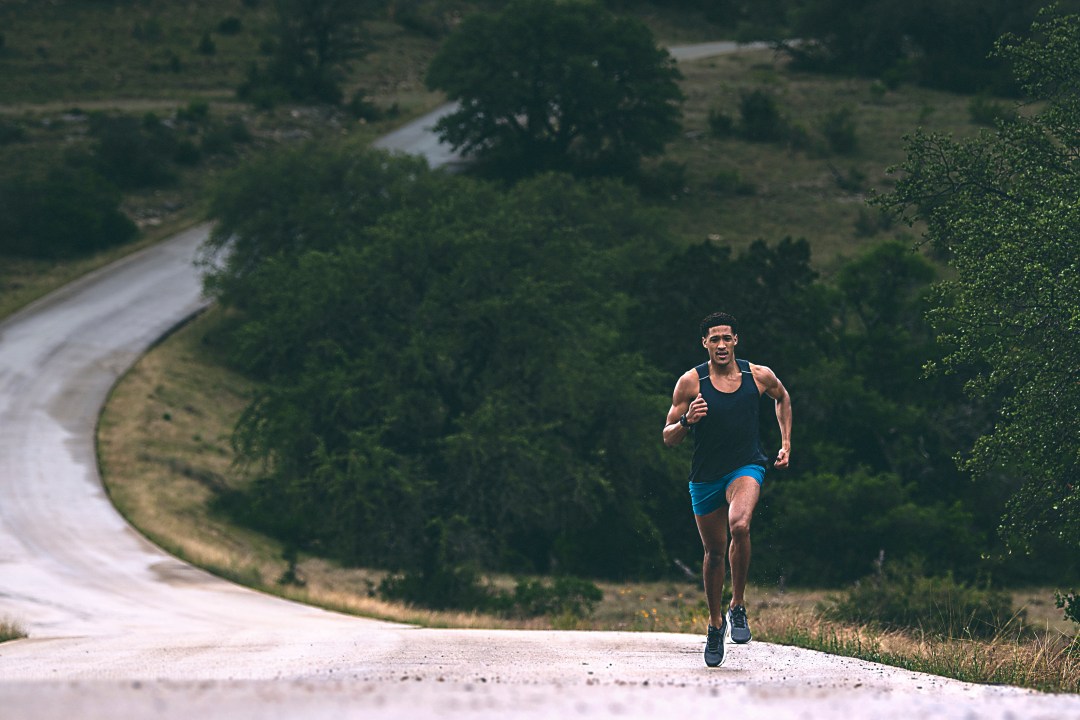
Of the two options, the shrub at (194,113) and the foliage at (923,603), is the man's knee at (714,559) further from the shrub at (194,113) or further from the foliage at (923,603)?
the shrub at (194,113)

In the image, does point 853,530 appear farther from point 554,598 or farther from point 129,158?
point 129,158

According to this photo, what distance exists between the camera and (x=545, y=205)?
152 ft

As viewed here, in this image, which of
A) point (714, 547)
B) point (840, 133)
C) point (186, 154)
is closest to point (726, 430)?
point (714, 547)

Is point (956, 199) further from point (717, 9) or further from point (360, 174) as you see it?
point (717, 9)

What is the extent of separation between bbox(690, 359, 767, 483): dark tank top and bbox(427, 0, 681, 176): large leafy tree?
52.2 m

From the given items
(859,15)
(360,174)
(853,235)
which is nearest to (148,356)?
(360,174)

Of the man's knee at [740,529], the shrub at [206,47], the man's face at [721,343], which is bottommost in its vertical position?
the man's knee at [740,529]

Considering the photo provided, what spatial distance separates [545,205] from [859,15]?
1692 inches

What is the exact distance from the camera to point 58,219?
171ft

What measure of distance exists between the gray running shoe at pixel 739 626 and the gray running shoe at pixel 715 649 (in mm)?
96

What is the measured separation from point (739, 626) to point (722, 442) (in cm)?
122

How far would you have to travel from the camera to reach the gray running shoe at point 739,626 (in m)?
8.45

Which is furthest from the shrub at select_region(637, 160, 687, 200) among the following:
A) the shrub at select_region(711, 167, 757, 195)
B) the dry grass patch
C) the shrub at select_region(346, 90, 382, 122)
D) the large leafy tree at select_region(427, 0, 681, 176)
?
the shrub at select_region(346, 90, 382, 122)

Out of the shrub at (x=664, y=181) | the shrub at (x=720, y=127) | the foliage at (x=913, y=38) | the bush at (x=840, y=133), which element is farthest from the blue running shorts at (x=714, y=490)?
the foliage at (x=913, y=38)
